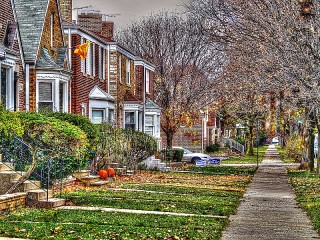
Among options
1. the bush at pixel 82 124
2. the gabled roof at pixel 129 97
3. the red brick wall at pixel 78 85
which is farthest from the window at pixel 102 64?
the bush at pixel 82 124

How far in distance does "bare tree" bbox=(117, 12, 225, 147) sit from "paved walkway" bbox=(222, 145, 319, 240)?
1207 inches

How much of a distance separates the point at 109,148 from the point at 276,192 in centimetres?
711

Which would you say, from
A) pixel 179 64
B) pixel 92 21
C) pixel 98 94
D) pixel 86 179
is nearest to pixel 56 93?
pixel 98 94

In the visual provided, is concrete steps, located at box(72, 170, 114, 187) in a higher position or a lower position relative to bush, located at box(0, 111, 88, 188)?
lower

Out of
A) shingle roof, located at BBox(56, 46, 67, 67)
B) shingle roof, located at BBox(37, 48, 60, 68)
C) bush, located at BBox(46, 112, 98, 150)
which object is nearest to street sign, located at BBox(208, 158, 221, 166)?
shingle roof, located at BBox(56, 46, 67, 67)

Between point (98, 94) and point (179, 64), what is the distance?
81.9 ft

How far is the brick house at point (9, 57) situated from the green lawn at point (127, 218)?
5.04m

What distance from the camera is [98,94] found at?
31938 millimetres

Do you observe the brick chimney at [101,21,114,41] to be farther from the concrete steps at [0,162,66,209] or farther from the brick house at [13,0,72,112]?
the concrete steps at [0,162,66,209]

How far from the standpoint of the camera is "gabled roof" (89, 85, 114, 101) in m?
31.4

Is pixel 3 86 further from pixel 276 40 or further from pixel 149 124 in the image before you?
pixel 149 124

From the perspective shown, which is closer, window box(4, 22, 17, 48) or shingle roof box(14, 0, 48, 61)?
window box(4, 22, 17, 48)

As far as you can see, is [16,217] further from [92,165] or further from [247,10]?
[247,10]

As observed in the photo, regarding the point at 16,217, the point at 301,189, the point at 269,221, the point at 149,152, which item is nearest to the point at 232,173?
the point at 149,152
